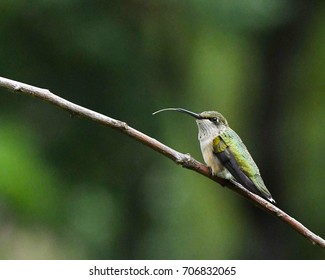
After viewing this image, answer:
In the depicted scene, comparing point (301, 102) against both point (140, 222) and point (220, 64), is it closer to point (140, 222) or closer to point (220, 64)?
point (220, 64)

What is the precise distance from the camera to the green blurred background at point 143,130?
8.18 metres

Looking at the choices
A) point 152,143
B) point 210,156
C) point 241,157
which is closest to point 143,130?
point 241,157

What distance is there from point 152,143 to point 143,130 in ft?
18.3

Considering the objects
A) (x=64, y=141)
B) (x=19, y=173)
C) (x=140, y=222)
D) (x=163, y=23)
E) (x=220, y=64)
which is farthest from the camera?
(x=220, y=64)

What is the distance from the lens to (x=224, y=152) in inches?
142

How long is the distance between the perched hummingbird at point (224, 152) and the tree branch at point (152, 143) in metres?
0.36

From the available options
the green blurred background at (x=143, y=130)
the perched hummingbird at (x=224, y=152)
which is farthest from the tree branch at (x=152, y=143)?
the green blurred background at (x=143, y=130)

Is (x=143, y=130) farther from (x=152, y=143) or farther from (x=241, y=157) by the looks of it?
(x=152, y=143)

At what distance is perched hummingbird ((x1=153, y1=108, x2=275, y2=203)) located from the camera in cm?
338

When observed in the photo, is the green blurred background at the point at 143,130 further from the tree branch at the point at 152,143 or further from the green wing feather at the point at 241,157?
the tree branch at the point at 152,143

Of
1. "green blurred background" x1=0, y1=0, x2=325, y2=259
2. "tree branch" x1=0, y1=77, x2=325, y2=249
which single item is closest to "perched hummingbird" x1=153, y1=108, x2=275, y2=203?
"tree branch" x1=0, y1=77, x2=325, y2=249

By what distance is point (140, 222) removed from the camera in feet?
29.7

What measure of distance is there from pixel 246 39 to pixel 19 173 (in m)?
4.20
